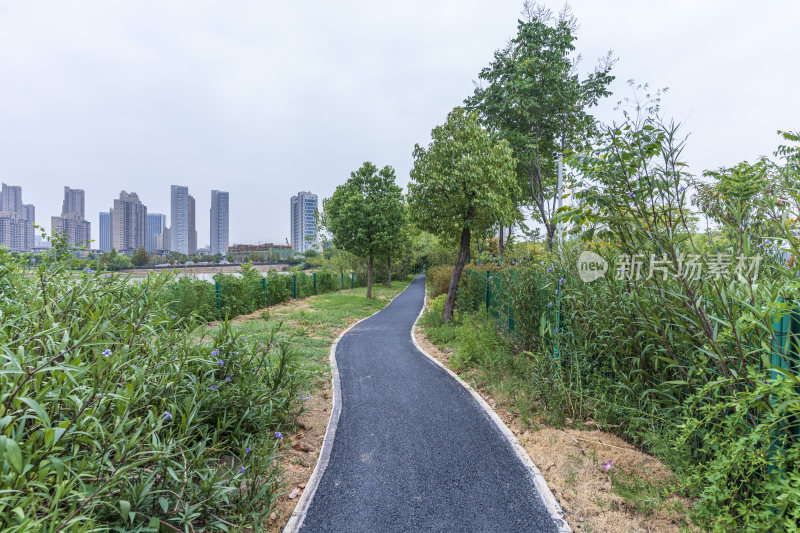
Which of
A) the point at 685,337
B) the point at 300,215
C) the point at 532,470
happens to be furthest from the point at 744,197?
the point at 300,215

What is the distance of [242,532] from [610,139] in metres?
4.02

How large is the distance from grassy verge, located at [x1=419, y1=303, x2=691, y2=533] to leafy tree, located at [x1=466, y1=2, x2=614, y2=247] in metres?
7.95

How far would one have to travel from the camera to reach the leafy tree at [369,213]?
16578 mm

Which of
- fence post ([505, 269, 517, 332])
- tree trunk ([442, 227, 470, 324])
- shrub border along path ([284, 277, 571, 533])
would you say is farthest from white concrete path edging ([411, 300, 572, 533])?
tree trunk ([442, 227, 470, 324])

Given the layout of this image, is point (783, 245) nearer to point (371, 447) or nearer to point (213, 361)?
point (371, 447)

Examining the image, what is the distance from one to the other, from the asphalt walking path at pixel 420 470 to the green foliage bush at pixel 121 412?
608mm

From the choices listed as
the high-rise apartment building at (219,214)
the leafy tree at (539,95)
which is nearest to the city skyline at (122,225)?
the high-rise apartment building at (219,214)

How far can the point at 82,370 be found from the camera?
1665 millimetres

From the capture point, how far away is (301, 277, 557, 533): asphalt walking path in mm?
2354

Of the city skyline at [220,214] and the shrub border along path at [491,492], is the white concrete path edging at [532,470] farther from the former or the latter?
the city skyline at [220,214]

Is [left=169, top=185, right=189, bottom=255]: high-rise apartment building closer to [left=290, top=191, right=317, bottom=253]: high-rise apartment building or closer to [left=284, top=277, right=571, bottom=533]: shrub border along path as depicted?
[left=290, top=191, right=317, bottom=253]: high-rise apartment building

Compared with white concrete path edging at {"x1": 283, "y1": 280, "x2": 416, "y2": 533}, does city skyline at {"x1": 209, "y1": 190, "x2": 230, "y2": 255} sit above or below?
above

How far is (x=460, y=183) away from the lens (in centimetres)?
826

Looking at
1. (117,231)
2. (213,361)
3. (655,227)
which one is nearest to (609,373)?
(655,227)
